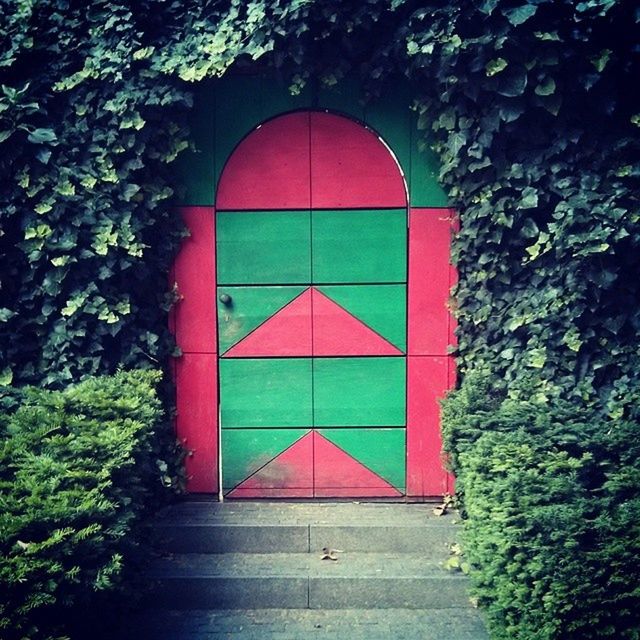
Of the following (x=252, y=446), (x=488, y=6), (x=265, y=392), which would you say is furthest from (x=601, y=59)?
(x=252, y=446)

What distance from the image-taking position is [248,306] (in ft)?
15.1

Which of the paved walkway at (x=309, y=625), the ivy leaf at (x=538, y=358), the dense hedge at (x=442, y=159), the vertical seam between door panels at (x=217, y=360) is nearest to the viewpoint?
the paved walkway at (x=309, y=625)

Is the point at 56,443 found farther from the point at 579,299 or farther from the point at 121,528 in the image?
the point at 579,299

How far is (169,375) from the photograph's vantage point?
182 inches

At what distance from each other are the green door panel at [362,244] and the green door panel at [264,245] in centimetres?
11

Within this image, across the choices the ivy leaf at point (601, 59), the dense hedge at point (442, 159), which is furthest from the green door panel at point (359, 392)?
the ivy leaf at point (601, 59)

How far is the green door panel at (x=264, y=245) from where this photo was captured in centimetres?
454

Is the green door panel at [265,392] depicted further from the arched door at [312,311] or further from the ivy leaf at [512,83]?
the ivy leaf at [512,83]

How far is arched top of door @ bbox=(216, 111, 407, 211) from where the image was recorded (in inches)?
177

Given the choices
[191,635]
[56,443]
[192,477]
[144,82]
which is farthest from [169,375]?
[144,82]

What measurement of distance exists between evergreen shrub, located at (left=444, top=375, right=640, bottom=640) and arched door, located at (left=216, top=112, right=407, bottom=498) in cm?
113

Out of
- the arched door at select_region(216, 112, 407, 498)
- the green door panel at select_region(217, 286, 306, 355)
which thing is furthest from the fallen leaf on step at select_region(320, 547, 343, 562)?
the green door panel at select_region(217, 286, 306, 355)

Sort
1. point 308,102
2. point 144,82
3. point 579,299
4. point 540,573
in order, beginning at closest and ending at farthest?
point 540,573 → point 579,299 → point 144,82 → point 308,102

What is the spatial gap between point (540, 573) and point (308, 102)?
3542mm
